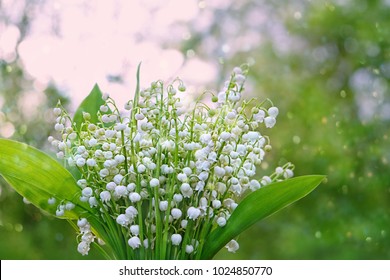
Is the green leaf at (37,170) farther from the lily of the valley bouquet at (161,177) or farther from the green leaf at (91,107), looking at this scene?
the green leaf at (91,107)

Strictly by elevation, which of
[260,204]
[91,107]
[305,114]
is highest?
[305,114]

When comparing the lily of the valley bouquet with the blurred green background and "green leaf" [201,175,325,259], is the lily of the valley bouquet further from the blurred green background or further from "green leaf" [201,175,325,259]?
the blurred green background

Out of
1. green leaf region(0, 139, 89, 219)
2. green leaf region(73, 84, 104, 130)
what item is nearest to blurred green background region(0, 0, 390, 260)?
green leaf region(73, 84, 104, 130)

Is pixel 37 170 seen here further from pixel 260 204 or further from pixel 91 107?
pixel 260 204

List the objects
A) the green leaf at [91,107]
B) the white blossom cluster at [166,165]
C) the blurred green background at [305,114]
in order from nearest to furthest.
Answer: the white blossom cluster at [166,165]
the green leaf at [91,107]
the blurred green background at [305,114]

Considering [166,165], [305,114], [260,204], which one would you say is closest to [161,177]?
[166,165]

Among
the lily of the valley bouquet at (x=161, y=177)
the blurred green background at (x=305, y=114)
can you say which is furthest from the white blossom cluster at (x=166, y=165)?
the blurred green background at (x=305, y=114)
